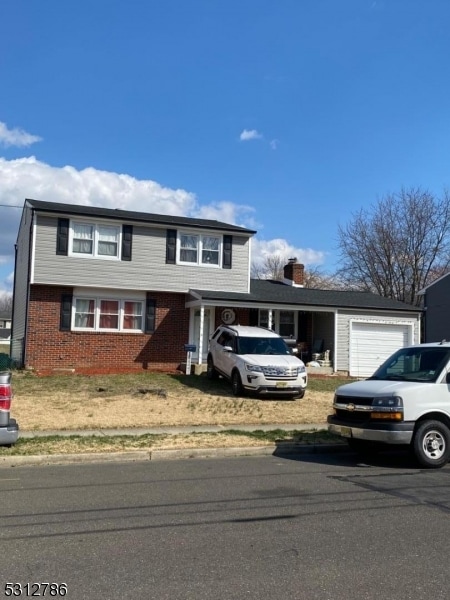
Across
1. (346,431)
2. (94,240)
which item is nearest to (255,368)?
(346,431)

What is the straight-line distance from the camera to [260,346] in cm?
1719

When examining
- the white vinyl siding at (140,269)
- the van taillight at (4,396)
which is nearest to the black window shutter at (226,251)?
the white vinyl siding at (140,269)

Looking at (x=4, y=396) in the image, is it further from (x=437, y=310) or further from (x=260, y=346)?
(x=437, y=310)

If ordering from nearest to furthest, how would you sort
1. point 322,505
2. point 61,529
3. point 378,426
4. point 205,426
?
point 61,529
point 322,505
point 378,426
point 205,426

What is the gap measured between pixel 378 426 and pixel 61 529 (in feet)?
16.7

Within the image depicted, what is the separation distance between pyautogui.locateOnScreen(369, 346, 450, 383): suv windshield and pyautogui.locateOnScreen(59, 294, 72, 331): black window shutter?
14272 mm

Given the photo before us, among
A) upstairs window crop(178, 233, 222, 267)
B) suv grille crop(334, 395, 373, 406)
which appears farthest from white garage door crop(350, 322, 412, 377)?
suv grille crop(334, 395, 373, 406)

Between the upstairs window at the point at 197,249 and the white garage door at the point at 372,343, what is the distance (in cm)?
648

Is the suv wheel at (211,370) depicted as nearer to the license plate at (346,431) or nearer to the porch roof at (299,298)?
the porch roof at (299,298)

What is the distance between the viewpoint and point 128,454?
9.43 m

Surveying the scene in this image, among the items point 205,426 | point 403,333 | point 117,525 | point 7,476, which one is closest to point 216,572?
point 117,525

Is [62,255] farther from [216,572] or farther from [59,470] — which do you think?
[216,572]

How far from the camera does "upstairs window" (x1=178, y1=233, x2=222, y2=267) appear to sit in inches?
931

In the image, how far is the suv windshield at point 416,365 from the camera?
9.55 metres
